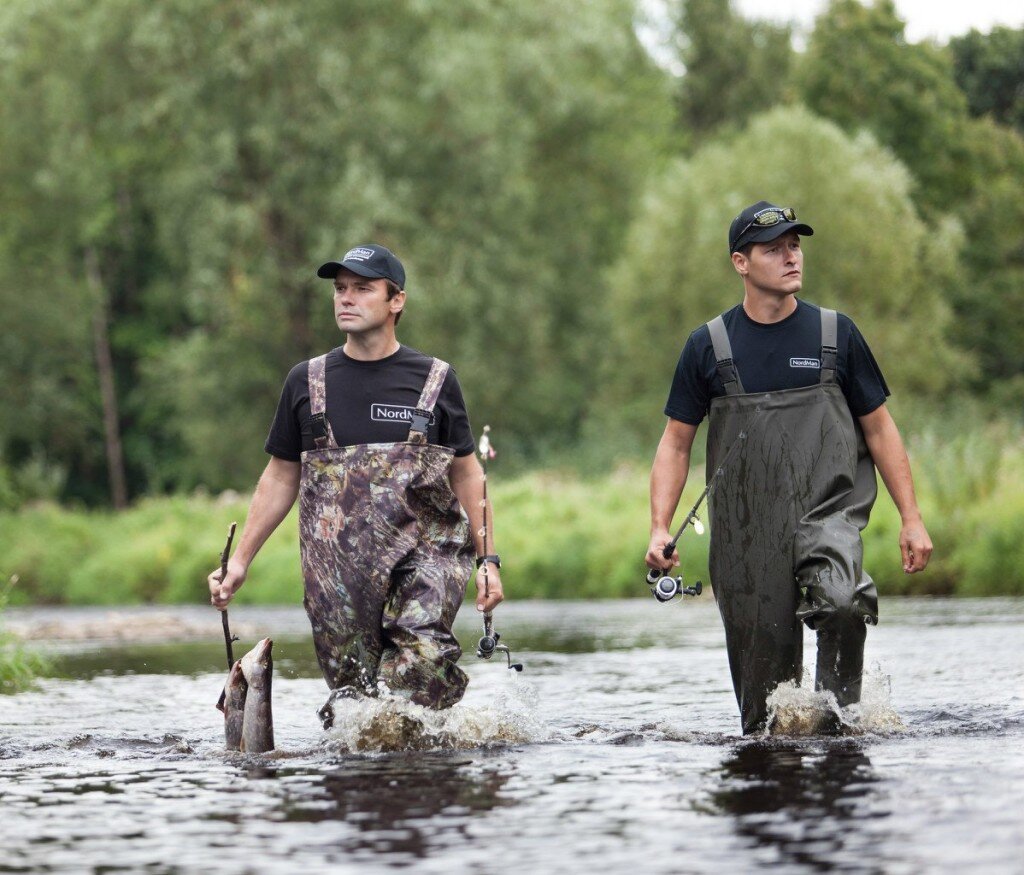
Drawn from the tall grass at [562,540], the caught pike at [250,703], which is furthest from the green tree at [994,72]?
the caught pike at [250,703]

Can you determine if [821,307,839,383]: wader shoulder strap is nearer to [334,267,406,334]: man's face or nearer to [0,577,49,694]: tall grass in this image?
[334,267,406,334]: man's face

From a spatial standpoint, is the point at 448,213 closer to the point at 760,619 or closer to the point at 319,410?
the point at 319,410

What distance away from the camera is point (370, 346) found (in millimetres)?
7840

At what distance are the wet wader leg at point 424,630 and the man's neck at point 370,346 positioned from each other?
0.75m

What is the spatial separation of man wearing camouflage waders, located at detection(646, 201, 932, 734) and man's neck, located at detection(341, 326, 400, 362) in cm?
110

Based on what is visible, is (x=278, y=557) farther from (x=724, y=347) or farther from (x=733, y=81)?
(x=733, y=81)

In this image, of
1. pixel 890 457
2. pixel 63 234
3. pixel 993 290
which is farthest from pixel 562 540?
pixel 63 234

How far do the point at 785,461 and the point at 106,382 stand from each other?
4636 cm

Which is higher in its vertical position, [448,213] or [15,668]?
[448,213]

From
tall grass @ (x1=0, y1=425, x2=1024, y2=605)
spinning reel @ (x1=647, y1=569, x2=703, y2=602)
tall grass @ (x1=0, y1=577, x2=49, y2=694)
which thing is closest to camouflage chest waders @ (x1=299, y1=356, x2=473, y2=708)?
spinning reel @ (x1=647, y1=569, x2=703, y2=602)

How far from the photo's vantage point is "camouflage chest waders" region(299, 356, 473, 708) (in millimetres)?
7727

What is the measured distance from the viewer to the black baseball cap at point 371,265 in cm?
777

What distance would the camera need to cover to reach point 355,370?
7.82 m

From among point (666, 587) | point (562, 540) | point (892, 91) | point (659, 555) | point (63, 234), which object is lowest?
point (666, 587)
